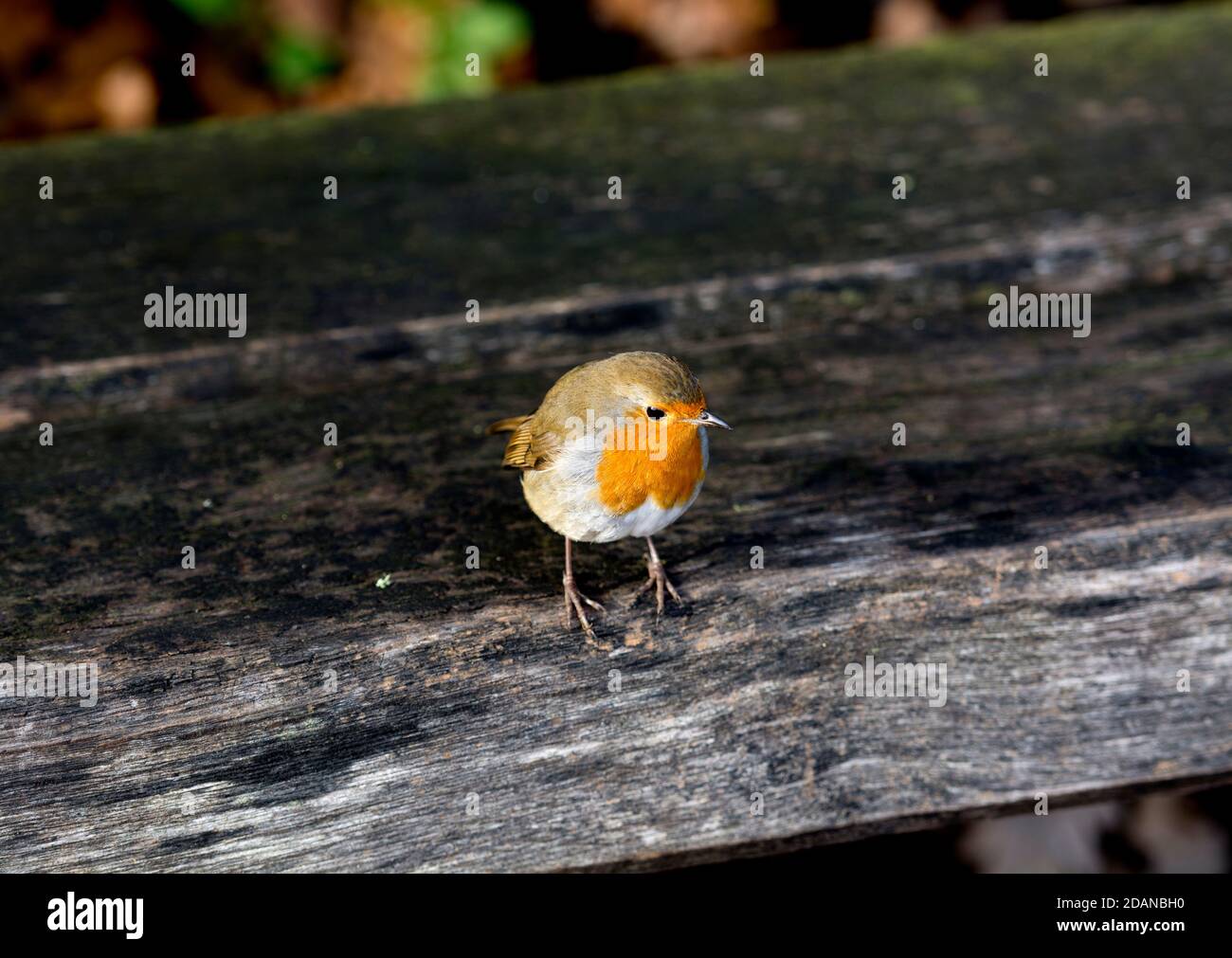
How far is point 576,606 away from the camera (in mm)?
1729

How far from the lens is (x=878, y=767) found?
1577 mm

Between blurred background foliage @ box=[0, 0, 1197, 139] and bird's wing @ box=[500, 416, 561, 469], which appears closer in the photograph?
bird's wing @ box=[500, 416, 561, 469]

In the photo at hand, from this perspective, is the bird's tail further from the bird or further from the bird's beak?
the bird's beak

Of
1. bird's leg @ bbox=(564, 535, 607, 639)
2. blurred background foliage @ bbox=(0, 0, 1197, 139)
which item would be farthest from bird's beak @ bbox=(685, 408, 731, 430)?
blurred background foliage @ bbox=(0, 0, 1197, 139)

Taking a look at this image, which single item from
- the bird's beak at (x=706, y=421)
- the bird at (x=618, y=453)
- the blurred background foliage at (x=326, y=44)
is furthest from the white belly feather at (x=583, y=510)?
the blurred background foliage at (x=326, y=44)

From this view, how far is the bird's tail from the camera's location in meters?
2.08

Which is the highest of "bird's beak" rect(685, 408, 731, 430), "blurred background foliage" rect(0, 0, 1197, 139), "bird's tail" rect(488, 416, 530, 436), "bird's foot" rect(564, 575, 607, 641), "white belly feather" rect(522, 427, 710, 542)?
"blurred background foliage" rect(0, 0, 1197, 139)

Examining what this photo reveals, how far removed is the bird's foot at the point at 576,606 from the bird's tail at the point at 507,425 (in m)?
0.40

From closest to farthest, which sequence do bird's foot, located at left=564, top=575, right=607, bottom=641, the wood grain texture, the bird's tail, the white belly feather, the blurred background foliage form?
the wood grain texture
bird's foot, located at left=564, top=575, right=607, bottom=641
the white belly feather
the bird's tail
the blurred background foliage

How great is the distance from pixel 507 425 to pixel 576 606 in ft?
1.64

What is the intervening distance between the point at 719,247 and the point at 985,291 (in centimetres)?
63

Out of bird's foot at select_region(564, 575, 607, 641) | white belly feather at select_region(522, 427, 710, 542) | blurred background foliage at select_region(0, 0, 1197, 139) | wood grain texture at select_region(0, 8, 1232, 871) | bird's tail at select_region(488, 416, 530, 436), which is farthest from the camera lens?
blurred background foliage at select_region(0, 0, 1197, 139)
